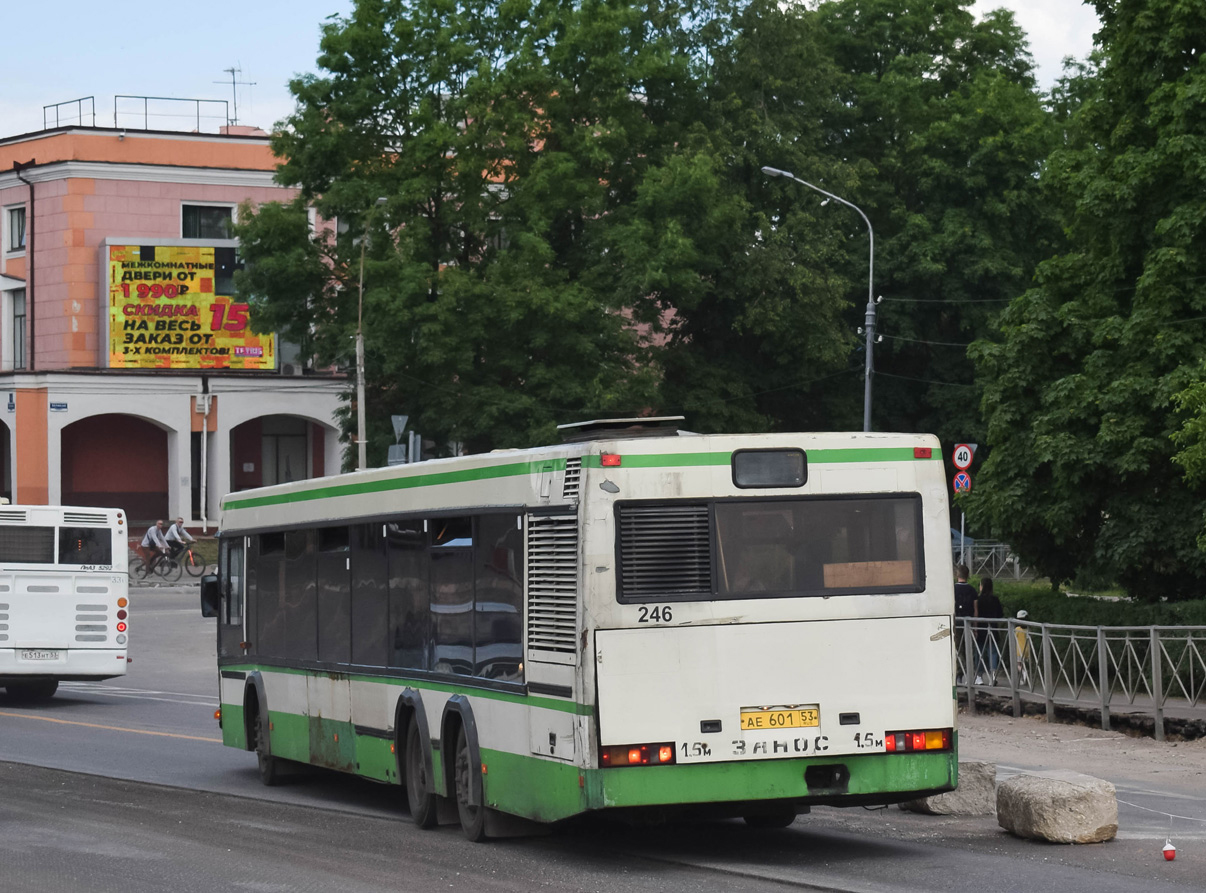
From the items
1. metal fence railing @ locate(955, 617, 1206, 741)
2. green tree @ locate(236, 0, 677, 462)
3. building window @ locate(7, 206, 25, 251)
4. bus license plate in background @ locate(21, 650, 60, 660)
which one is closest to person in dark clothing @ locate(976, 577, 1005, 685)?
metal fence railing @ locate(955, 617, 1206, 741)

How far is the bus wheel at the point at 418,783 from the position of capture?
42.5ft

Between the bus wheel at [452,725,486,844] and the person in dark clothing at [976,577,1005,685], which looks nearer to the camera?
the bus wheel at [452,725,486,844]

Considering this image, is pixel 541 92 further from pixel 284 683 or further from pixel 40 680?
pixel 284 683

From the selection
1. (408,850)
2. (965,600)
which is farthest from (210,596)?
(965,600)

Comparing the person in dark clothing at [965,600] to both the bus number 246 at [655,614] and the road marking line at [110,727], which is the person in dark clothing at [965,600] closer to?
the road marking line at [110,727]

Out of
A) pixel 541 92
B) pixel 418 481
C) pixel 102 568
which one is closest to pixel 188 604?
pixel 541 92

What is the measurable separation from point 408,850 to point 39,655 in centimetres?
1500

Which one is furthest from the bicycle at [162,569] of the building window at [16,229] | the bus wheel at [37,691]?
the bus wheel at [37,691]

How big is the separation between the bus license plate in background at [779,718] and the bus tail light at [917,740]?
48 cm

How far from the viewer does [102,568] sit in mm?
26031

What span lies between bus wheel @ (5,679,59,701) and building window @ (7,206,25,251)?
114 ft

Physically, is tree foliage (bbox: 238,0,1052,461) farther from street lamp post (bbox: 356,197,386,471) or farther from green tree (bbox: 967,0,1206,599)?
green tree (bbox: 967,0,1206,599)

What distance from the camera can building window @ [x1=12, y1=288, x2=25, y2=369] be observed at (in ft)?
196

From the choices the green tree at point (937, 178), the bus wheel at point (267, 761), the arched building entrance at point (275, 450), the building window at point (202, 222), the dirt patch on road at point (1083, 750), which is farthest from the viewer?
the arched building entrance at point (275, 450)
